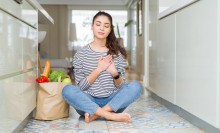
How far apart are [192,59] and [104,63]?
60cm

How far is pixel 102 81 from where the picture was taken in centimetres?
230

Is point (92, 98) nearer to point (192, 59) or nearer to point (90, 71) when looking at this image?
point (90, 71)

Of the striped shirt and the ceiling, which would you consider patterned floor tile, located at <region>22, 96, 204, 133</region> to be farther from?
the ceiling

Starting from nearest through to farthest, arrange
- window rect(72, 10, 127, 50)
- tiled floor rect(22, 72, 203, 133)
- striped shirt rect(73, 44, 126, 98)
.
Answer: tiled floor rect(22, 72, 203, 133)
striped shirt rect(73, 44, 126, 98)
window rect(72, 10, 127, 50)

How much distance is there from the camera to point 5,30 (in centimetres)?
139

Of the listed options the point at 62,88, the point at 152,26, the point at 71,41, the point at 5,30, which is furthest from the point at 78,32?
the point at 5,30

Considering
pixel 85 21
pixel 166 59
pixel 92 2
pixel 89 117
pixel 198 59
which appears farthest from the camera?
pixel 85 21

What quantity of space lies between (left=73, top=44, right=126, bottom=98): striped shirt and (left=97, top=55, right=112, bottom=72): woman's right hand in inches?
3.6

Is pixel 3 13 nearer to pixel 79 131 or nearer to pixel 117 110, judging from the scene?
pixel 79 131

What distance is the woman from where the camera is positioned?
2170mm

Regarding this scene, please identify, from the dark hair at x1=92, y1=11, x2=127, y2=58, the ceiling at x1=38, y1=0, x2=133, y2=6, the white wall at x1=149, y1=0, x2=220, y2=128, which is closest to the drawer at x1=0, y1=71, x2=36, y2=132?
the dark hair at x1=92, y1=11, x2=127, y2=58

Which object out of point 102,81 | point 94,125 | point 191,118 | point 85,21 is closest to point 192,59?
point 191,118

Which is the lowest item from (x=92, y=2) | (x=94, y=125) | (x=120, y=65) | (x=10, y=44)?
(x=94, y=125)

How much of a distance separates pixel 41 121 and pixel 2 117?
90 cm
